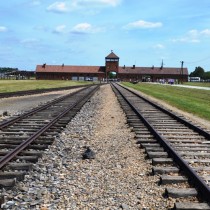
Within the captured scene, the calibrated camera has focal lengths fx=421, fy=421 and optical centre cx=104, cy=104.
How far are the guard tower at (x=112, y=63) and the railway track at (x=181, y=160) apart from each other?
157 m

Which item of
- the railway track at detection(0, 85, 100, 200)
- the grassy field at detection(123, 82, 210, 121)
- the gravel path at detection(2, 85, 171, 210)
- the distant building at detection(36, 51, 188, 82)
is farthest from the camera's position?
the distant building at detection(36, 51, 188, 82)

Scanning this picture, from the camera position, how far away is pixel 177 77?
564 ft

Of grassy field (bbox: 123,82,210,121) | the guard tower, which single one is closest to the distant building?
the guard tower

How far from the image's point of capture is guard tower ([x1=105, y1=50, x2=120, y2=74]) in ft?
562

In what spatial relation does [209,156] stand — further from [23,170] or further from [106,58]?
[106,58]

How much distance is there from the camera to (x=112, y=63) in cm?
17338

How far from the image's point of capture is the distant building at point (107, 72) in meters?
168

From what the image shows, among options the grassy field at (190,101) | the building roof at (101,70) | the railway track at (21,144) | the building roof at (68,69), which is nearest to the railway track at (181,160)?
the railway track at (21,144)

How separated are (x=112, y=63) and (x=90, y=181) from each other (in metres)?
167

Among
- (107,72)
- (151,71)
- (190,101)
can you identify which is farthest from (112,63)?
(190,101)

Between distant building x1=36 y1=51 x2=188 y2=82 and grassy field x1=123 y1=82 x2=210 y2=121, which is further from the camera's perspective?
distant building x1=36 y1=51 x2=188 y2=82

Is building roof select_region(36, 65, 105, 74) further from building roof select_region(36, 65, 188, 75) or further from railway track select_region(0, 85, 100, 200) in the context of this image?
railway track select_region(0, 85, 100, 200)

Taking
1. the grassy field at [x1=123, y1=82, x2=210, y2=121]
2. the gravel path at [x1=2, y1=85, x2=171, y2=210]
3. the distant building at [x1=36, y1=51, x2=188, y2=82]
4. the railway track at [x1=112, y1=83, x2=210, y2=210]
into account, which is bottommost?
the grassy field at [x1=123, y1=82, x2=210, y2=121]

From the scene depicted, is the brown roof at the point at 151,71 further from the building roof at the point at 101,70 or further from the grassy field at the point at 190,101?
the grassy field at the point at 190,101
